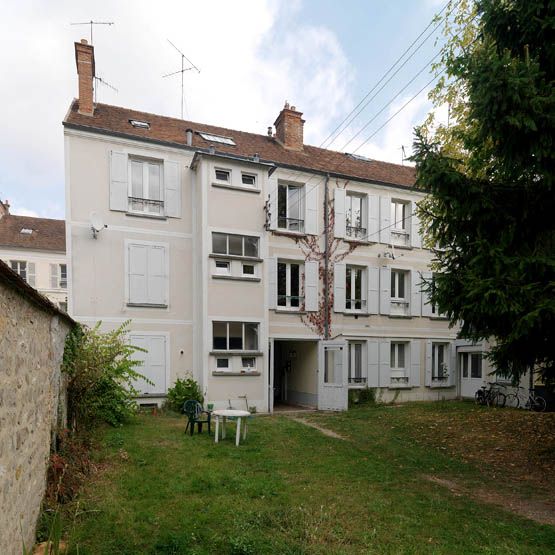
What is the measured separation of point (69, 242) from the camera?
11.8 meters

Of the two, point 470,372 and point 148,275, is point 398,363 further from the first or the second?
point 148,275

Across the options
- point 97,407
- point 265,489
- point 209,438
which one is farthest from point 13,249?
point 265,489

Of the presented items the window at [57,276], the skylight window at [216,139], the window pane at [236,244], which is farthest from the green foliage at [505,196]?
the window at [57,276]

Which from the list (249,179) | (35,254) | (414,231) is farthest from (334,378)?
(35,254)

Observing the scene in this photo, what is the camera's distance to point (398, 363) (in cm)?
1617

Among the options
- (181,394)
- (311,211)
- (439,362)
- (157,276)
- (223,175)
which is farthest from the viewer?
(439,362)

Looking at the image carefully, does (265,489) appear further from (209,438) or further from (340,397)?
(340,397)

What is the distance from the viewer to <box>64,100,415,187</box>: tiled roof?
1316 centimetres

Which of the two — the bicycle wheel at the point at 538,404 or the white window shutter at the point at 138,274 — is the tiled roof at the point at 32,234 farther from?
the bicycle wheel at the point at 538,404

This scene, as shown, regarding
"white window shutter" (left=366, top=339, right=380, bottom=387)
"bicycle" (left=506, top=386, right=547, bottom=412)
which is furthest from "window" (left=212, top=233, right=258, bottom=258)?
"bicycle" (left=506, top=386, right=547, bottom=412)

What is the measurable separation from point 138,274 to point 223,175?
405 centimetres

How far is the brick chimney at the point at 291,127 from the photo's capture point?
16.5 meters

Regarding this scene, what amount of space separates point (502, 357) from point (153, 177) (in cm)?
1079

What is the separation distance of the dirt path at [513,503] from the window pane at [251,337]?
7.71 meters
